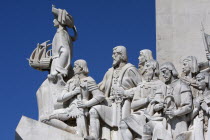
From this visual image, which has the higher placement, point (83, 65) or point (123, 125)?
point (83, 65)

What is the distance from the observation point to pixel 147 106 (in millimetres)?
15930

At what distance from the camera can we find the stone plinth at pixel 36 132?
16.5 meters

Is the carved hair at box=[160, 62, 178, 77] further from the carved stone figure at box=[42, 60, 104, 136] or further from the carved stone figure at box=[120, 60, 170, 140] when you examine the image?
the carved stone figure at box=[42, 60, 104, 136]

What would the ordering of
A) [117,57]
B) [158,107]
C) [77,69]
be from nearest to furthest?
[158,107] < [117,57] < [77,69]

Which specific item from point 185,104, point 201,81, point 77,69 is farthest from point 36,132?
point 201,81

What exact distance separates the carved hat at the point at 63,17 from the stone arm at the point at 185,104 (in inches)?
132

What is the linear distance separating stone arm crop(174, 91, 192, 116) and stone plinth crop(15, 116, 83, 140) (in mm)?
2163

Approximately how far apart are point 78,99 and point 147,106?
58.9 inches

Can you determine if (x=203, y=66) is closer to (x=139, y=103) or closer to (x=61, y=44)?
(x=139, y=103)

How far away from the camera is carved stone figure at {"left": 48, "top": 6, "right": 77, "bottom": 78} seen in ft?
57.3

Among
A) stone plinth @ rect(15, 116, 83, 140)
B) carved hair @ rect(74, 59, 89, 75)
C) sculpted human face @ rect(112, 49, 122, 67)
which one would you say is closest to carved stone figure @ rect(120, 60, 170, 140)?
sculpted human face @ rect(112, 49, 122, 67)

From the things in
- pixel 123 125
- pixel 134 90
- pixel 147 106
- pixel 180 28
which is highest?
pixel 180 28

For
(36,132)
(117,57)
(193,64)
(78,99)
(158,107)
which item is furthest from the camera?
(117,57)

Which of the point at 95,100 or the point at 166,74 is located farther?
the point at 95,100
